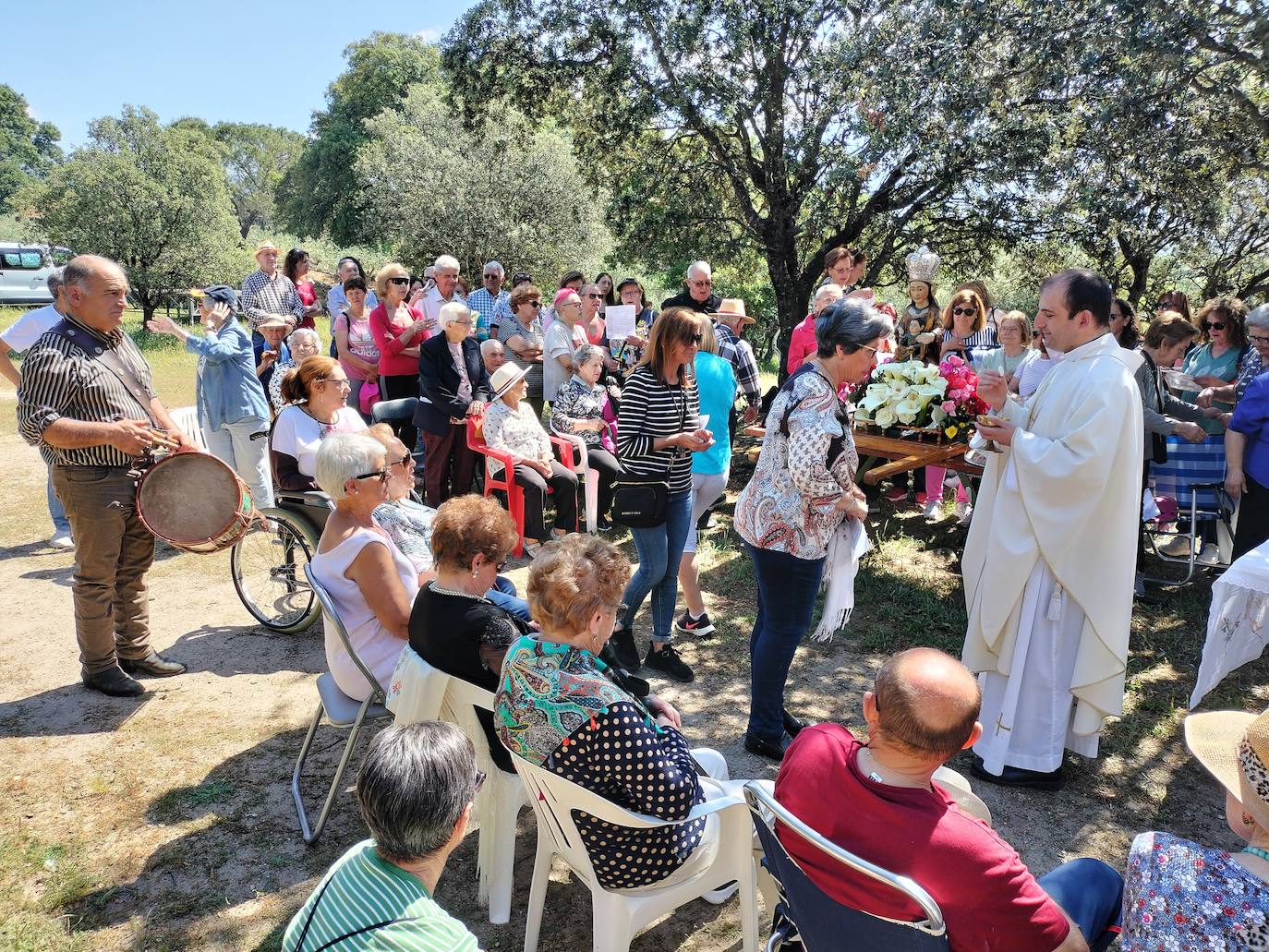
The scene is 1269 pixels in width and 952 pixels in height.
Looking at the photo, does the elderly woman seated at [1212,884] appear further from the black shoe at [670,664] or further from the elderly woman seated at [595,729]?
Answer: the black shoe at [670,664]

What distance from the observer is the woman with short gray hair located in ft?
10.7

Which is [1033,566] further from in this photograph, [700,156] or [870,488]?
[700,156]

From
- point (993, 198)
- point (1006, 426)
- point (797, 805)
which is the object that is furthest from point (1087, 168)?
point (797, 805)

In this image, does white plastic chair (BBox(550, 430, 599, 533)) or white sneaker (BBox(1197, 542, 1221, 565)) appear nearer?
white sneaker (BBox(1197, 542, 1221, 565))

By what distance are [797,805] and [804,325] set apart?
5.31 meters

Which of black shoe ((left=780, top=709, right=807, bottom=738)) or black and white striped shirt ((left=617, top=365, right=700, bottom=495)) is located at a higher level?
black and white striped shirt ((left=617, top=365, right=700, bottom=495))

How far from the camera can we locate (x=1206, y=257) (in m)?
13.2

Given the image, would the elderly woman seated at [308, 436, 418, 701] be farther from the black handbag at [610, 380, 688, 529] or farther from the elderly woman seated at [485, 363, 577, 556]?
the elderly woman seated at [485, 363, 577, 556]

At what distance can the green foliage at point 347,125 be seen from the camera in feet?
129

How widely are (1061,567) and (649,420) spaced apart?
1976 millimetres

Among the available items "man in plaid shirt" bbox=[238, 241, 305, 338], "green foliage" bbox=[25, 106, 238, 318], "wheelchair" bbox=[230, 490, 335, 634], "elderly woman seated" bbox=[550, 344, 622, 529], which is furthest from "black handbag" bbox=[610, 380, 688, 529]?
"green foliage" bbox=[25, 106, 238, 318]

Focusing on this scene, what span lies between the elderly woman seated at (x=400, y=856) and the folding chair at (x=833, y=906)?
2.26 ft

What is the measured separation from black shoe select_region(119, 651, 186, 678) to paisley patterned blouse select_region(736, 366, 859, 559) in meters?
3.30

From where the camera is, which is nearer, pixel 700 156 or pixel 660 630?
pixel 660 630
